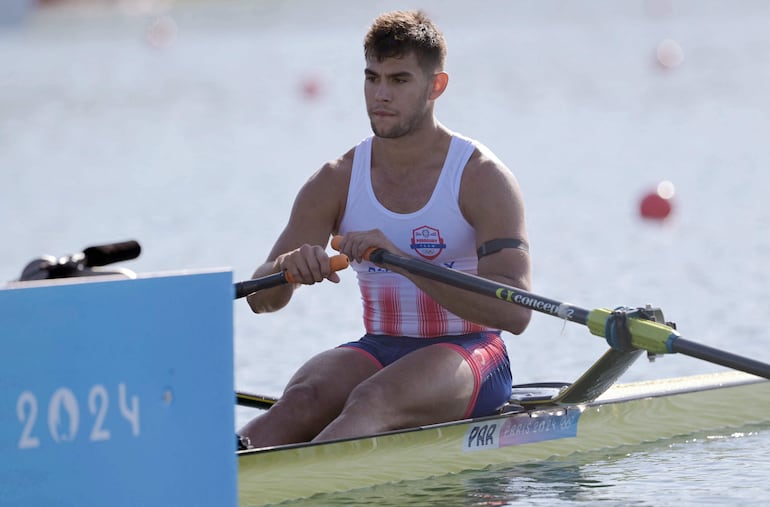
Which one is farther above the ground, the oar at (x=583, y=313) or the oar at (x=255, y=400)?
the oar at (x=583, y=313)

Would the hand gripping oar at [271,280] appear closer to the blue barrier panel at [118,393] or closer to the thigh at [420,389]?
the thigh at [420,389]

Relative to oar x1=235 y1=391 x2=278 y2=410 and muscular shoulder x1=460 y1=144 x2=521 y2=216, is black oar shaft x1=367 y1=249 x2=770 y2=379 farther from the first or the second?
oar x1=235 y1=391 x2=278 y2=410

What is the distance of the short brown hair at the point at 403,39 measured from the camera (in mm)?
5129

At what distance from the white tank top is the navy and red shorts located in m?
0.04

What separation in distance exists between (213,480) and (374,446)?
1165mm

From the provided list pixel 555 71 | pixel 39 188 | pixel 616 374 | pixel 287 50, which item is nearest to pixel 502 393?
pixel 616 374

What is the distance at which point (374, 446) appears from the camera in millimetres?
4891

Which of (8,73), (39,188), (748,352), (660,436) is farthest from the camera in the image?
(8,73)

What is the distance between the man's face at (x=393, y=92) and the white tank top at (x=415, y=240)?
0.24m

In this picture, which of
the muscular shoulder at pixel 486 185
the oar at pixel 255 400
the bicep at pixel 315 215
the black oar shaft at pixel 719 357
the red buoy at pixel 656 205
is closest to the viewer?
the black oar shaft at pixel 719 357

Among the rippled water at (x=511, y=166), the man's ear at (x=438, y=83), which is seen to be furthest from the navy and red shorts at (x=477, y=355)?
the man's ear at (x=438, y=83)

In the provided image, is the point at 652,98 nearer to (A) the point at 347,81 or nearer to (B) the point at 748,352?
(A) the point at 347,81

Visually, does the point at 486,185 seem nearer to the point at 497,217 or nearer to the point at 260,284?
the point at 497,217

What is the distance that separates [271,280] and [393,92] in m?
0.81
